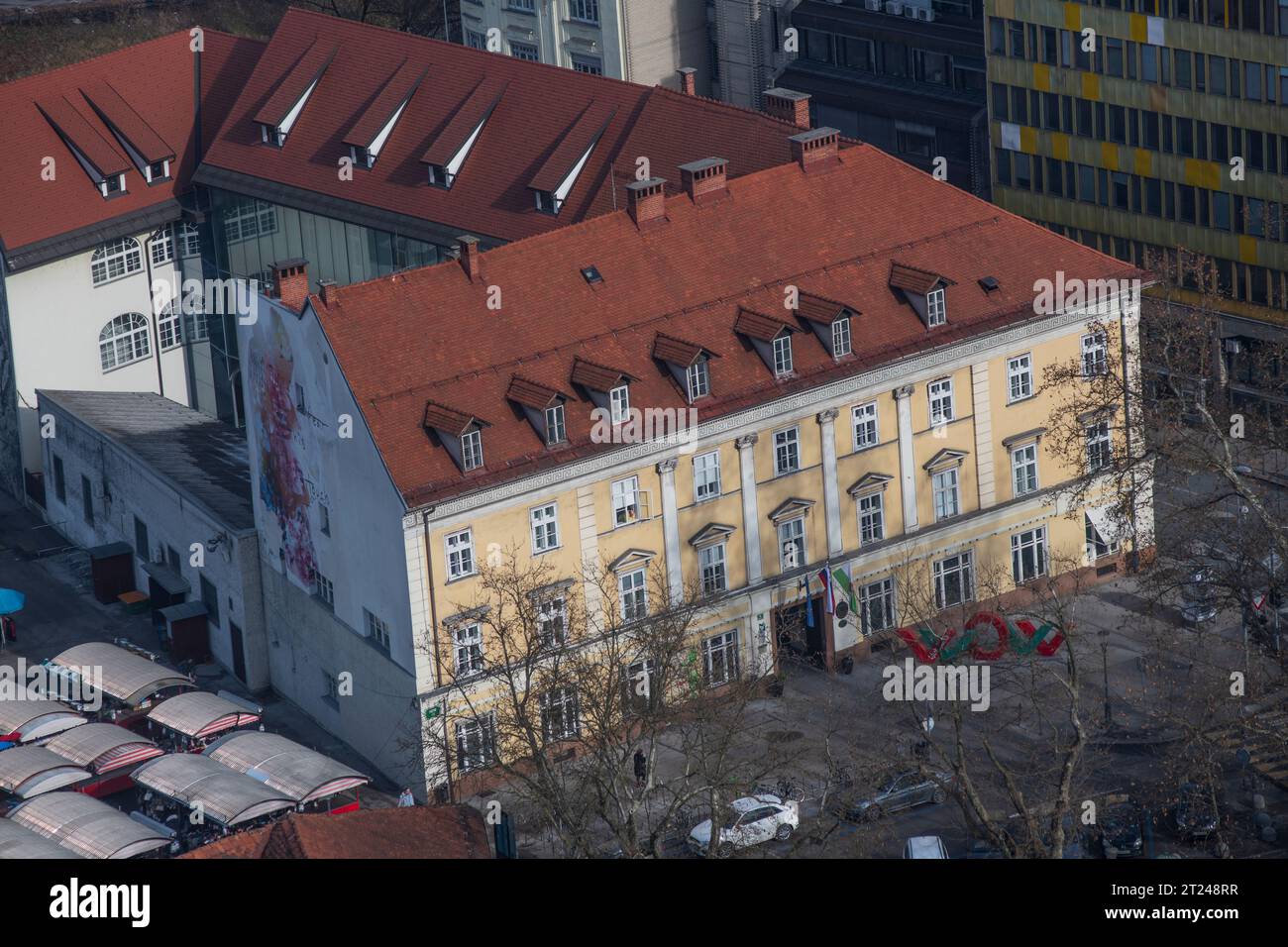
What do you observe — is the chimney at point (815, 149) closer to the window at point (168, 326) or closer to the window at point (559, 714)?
the window at point (559, 714)

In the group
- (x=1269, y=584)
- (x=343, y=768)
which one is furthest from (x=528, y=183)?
(x=1269, y=584)

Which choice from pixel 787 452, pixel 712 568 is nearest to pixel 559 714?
pixel 712 568

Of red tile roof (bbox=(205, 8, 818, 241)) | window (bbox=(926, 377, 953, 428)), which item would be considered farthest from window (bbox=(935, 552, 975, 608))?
red tile roof (bbox=(205, 8, 818, 241))

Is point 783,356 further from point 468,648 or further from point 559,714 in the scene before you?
point 559,714

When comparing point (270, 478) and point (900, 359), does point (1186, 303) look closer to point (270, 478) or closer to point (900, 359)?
point (900, 359)

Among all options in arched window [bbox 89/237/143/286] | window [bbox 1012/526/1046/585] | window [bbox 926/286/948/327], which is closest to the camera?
window [bbox 926/286/948/327]

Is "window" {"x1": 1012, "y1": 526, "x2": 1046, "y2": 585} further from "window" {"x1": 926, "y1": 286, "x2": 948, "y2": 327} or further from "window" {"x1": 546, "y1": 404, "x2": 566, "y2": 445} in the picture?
"window" {"x1": 546, "y1": 404, "x2": 566, "y2": 445}

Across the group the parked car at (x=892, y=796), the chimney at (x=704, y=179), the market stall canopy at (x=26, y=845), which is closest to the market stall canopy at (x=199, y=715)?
the market stall canopy at (x=26, y=845)
